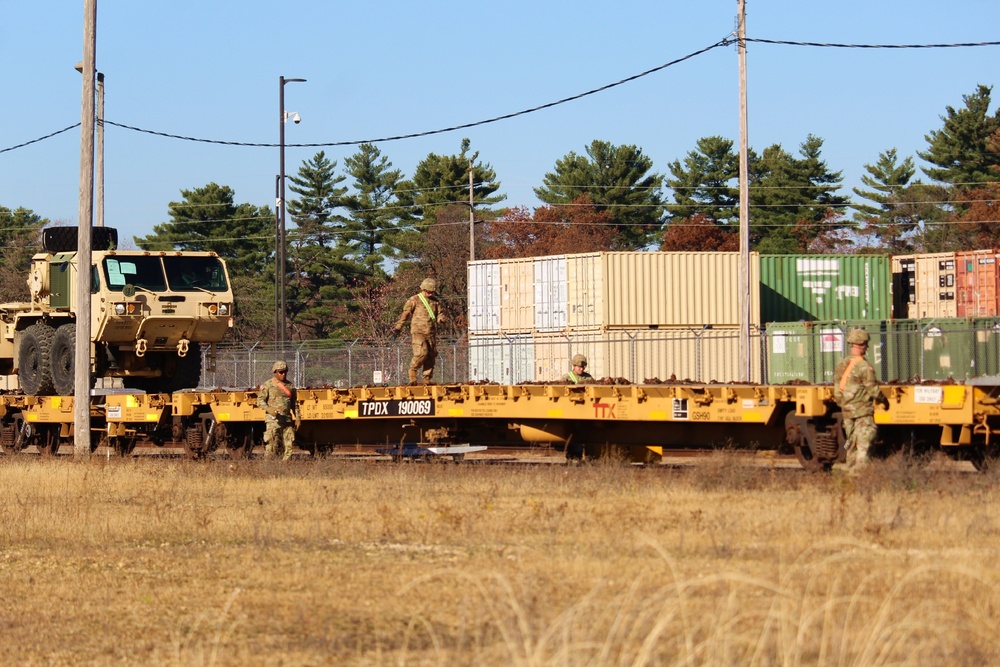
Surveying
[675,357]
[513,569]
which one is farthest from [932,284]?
[513,569]

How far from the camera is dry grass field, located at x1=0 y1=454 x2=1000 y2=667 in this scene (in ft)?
23.0

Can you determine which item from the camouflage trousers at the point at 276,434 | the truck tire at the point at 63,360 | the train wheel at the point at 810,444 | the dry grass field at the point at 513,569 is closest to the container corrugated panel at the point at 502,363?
the truck tire at the point at 63,360

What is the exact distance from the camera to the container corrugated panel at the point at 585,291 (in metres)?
41.6

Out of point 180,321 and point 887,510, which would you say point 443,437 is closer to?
point 180,321

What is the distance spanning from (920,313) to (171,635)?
39576 millimetres

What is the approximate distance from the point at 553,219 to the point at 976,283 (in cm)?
4514

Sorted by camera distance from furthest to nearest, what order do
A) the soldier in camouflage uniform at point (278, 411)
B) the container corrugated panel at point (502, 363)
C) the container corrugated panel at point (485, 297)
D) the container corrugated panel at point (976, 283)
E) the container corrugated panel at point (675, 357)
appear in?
the container corrugated panel at point (485, 297), the container corrugated panel at point (502, 363), the container corrugated panel at point (976, 283), the container corrugated panel at point (675, 357), the soldier in camouflage uniform at point (278, 411)

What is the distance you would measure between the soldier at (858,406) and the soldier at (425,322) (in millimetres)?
6060

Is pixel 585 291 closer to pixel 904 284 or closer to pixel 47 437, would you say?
pixel 904 284

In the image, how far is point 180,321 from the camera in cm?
2261

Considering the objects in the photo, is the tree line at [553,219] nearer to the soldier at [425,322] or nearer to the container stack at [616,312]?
the container stack at [616,312]

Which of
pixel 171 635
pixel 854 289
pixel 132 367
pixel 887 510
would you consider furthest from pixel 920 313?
pixel 171 635

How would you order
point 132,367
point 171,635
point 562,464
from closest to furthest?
point 171,635
point 562,464
point 132,367

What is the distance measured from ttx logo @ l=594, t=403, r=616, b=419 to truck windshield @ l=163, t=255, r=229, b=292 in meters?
8.54
